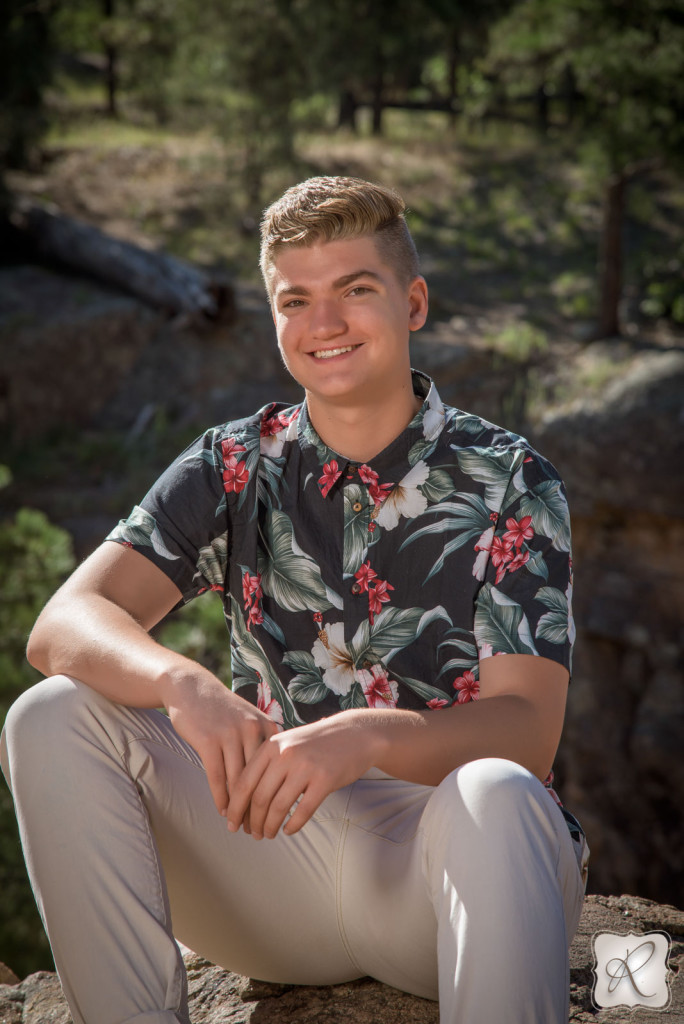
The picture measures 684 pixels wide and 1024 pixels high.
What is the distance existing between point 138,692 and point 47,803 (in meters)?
0.22

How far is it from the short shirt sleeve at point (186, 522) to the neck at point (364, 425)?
0.25m

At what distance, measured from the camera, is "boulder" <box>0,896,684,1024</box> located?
1.81 meters

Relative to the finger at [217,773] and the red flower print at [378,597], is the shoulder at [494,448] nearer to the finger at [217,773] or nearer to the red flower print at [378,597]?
the red flower print at [378,597]

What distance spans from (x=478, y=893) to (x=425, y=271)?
9.58 metres

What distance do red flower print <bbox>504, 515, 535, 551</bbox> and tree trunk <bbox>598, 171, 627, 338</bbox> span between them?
7525mm

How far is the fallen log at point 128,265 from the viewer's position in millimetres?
9562

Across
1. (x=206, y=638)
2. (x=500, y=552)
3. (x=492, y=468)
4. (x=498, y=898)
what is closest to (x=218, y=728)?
(x=498, y=898)

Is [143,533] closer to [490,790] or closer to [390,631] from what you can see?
[390,631]

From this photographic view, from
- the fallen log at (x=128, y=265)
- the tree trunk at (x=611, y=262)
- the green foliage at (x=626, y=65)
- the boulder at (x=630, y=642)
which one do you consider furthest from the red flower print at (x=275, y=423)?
the fallen log at (x=128, y=265)

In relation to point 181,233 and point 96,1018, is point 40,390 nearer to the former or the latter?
point 181,233

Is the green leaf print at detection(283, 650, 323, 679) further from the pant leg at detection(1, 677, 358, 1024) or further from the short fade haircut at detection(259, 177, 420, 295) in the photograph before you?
the short fade haircut at detection(259, 177, 420, 295)

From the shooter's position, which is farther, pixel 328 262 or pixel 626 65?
pixel 626 65

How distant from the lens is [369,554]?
187 cm

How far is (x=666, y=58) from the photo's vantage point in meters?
7.70
